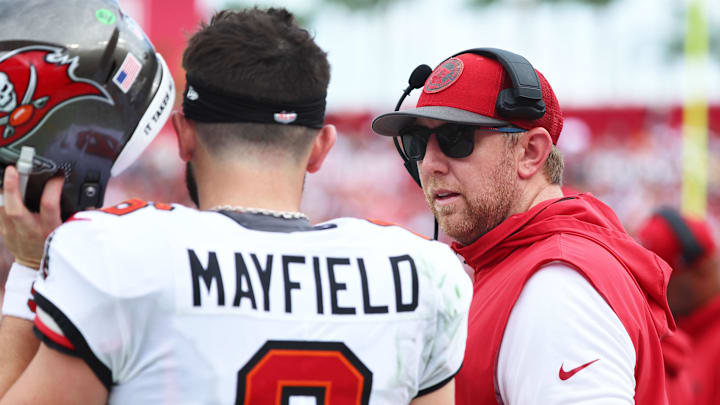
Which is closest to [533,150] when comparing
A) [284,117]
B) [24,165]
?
[284,117]

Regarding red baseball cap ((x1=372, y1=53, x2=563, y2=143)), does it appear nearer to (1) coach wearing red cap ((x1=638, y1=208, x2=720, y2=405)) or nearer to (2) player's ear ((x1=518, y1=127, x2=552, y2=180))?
(2) player's ear ((x1=518, y1=127, x2=552, y2=180))

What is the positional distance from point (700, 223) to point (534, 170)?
2857 mm

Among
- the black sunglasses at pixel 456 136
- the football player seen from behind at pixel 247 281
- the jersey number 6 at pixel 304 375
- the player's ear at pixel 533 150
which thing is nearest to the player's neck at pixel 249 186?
the football player seen from behind at pixel 247 281

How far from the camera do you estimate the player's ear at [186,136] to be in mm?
1955

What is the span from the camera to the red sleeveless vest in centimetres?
226

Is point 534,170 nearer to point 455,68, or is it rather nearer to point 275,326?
point 455,68

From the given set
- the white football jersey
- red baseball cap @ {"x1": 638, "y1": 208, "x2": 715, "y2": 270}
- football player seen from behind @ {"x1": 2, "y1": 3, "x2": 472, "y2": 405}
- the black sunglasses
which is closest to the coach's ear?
football player seen from behind @ {"x1": 2, "y1": 3, "x2": 472, "y2": 405}

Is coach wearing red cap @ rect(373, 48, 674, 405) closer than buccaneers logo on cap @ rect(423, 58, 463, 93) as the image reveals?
Yes

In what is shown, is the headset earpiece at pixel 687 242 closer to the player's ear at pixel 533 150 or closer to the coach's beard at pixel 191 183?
the player's ear at pixel 533 150

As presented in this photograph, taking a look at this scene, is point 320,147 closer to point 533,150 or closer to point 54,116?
point 54,116

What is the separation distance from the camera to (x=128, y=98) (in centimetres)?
228

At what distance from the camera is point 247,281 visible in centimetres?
169

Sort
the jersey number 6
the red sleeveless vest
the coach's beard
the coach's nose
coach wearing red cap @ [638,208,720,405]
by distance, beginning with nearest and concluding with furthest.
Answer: the jersey number 6
the coach's beard
the red sleeveless vest
the coach's nose
coach wearing red cap @ [638,208,720,405]

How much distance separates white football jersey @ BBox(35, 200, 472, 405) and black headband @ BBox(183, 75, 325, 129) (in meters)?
0.24
